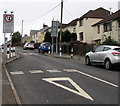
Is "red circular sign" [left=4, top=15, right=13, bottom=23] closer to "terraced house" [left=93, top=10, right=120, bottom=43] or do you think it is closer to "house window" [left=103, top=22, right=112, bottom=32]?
"terraced house" [left=93, top=10, right=120, bottom=43]

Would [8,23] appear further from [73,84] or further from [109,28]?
[109,28]

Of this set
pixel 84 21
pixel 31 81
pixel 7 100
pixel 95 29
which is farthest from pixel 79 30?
pixel 7 100

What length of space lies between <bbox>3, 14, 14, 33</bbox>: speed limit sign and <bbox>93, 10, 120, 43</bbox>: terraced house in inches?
782

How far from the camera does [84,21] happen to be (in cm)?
4316

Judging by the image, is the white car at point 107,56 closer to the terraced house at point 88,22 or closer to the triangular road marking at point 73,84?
the triangular road marking at point 73,84

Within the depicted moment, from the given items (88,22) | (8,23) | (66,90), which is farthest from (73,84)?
(88,22)

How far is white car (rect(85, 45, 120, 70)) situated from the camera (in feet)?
41.2

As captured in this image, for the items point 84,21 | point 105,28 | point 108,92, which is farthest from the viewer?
point 84,21

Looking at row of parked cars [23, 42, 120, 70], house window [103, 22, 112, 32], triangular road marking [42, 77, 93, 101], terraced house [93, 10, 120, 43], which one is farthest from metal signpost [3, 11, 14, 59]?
house window [103, 22, 112, 32]

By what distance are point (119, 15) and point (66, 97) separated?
2883 centimetres

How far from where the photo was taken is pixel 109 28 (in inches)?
1398

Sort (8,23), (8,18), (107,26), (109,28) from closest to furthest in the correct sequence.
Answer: (8,23) < (8,18) < (109,28) < (107,26)

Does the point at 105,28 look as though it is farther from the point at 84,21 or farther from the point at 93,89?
the point at 93,89

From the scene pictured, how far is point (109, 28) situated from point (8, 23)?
2337 cm
